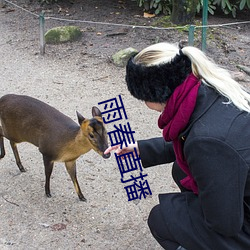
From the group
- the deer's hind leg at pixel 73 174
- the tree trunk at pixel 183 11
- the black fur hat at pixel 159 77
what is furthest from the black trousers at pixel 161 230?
the tree trunk at pixel 183 11

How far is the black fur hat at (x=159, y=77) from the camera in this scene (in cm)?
209

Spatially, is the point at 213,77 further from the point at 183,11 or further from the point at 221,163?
the point at 183,11

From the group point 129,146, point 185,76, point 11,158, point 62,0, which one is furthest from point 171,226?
point 62,0

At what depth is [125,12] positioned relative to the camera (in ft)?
26.2

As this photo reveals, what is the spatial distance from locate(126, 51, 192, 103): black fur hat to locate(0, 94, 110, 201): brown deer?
2.81 feet

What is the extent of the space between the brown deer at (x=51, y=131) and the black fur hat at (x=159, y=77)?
0.86m

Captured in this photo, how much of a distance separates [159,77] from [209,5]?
5.78 meters

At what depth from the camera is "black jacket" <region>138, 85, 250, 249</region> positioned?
199 cm

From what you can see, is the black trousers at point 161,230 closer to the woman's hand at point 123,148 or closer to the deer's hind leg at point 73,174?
the woman's hand at point 123,148

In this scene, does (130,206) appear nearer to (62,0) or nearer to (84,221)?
(84,221)

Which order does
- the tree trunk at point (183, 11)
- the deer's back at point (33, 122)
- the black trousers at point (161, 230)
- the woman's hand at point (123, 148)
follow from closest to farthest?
the black trousers at point (161, 230), the woman's hand at point (123, 148), the deer's back at point (33, 122), the tree trunk at point (183, 11)

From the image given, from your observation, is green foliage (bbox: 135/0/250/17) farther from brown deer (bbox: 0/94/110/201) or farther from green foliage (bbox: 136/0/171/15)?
brown deer (bbox: 0/94/110/201)

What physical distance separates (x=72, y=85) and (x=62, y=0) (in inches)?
139

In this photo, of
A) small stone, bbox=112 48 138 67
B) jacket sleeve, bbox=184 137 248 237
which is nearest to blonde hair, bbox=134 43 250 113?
jacket sleeve, bbox=184 137 248 237
